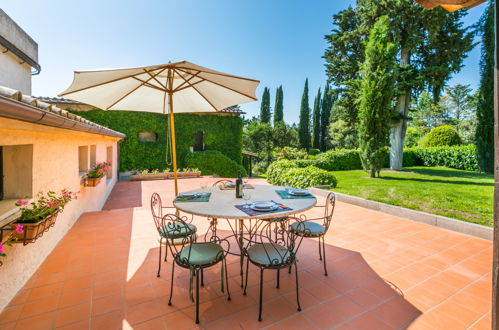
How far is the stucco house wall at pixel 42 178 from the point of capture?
217 centimetres

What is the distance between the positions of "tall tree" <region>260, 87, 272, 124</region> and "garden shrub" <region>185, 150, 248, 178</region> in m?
18.2

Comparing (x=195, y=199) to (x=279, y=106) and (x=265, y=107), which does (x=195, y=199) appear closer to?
(x=279, y=106)

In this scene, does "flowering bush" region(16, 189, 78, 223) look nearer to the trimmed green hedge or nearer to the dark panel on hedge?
the trimmed green hedge

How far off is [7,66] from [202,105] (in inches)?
296

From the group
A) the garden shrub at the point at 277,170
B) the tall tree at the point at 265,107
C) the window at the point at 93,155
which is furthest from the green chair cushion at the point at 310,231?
the tall tree at the point at 265,107

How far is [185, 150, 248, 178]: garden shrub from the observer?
516 inches

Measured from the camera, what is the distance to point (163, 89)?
3312 millimetres

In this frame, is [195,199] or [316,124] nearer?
[195,199]

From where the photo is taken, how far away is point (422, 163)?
1686 cm

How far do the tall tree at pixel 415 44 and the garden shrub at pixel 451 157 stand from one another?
5353 millimetres

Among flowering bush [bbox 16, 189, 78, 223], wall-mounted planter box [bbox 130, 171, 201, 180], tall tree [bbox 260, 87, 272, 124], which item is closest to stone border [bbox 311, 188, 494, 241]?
flowering bush [bbox 16, 189, 78, 223]

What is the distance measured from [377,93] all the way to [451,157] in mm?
10410

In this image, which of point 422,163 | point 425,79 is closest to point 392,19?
point 425,79

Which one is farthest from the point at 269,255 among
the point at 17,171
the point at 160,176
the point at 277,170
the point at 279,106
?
the point at 279,106
